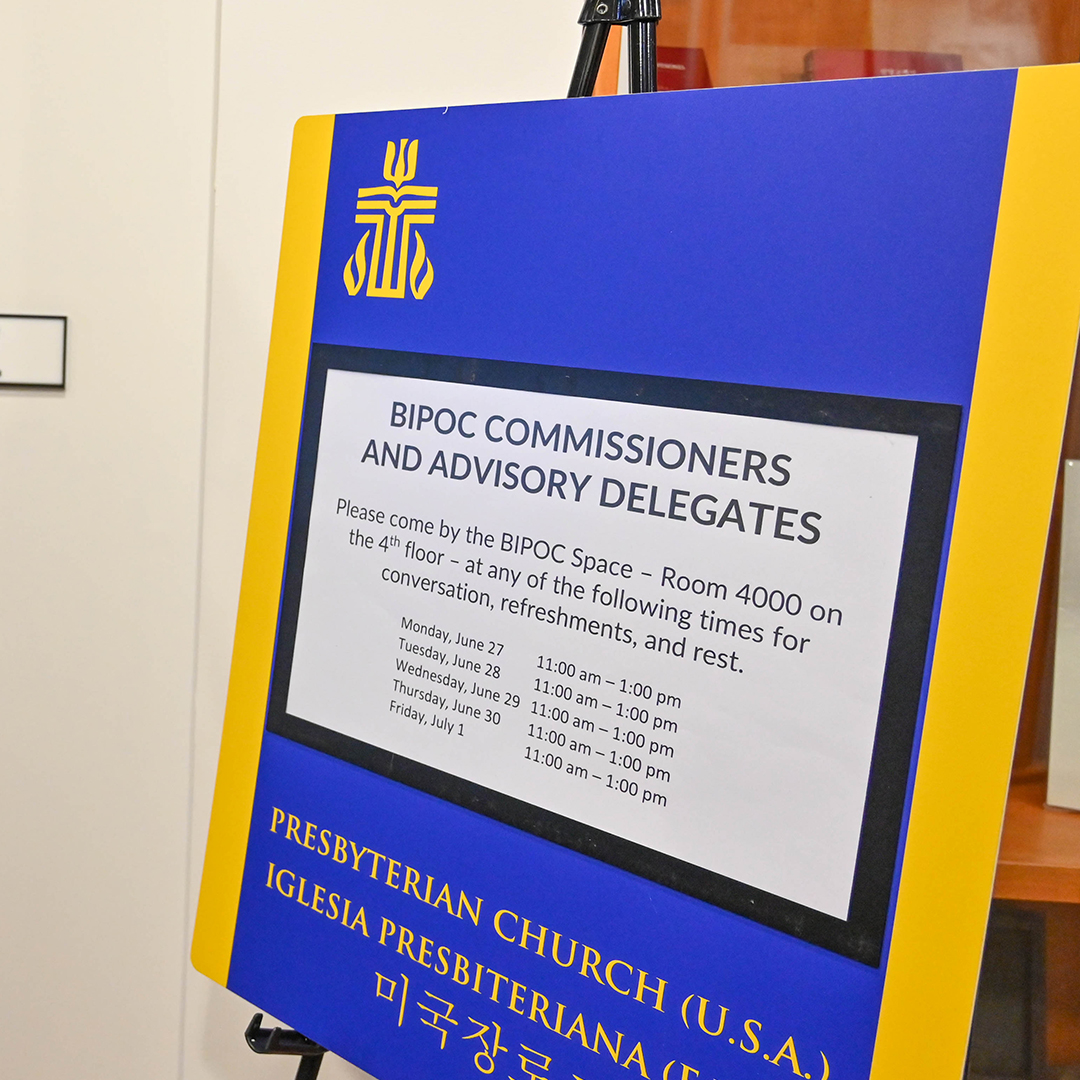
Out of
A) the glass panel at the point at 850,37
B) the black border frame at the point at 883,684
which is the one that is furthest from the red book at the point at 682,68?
the black border frame at the point at 883,684

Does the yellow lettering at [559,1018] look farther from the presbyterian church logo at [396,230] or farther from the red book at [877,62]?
the red book at [877,62]

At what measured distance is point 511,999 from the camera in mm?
771

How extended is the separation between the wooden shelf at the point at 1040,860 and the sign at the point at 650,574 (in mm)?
257

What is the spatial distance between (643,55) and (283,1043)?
0.96 m

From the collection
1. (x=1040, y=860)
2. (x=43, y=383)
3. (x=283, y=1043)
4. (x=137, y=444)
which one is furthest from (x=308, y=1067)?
(x=43, y=383)

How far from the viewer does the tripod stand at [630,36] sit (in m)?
0.81

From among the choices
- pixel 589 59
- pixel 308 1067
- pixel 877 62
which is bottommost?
pixel 308 1067

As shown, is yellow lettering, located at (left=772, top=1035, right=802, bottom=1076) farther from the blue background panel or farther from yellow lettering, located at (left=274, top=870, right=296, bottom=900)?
yellow lettering, located at (left=274, top=870, right=296, bottom=900)

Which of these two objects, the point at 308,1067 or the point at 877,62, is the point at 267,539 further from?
the point at 877,62

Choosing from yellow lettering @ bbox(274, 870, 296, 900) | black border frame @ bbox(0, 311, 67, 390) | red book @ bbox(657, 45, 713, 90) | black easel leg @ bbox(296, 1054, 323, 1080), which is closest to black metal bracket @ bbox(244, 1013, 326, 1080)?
black easel leg @ bbox(296, 1054, 323, 1080)

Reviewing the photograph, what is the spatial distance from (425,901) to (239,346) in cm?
83

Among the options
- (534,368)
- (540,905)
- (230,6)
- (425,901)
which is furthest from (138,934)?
(230,6)

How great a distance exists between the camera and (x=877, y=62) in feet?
3.34

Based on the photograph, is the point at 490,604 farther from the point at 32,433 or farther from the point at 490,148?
the point at 32,433
